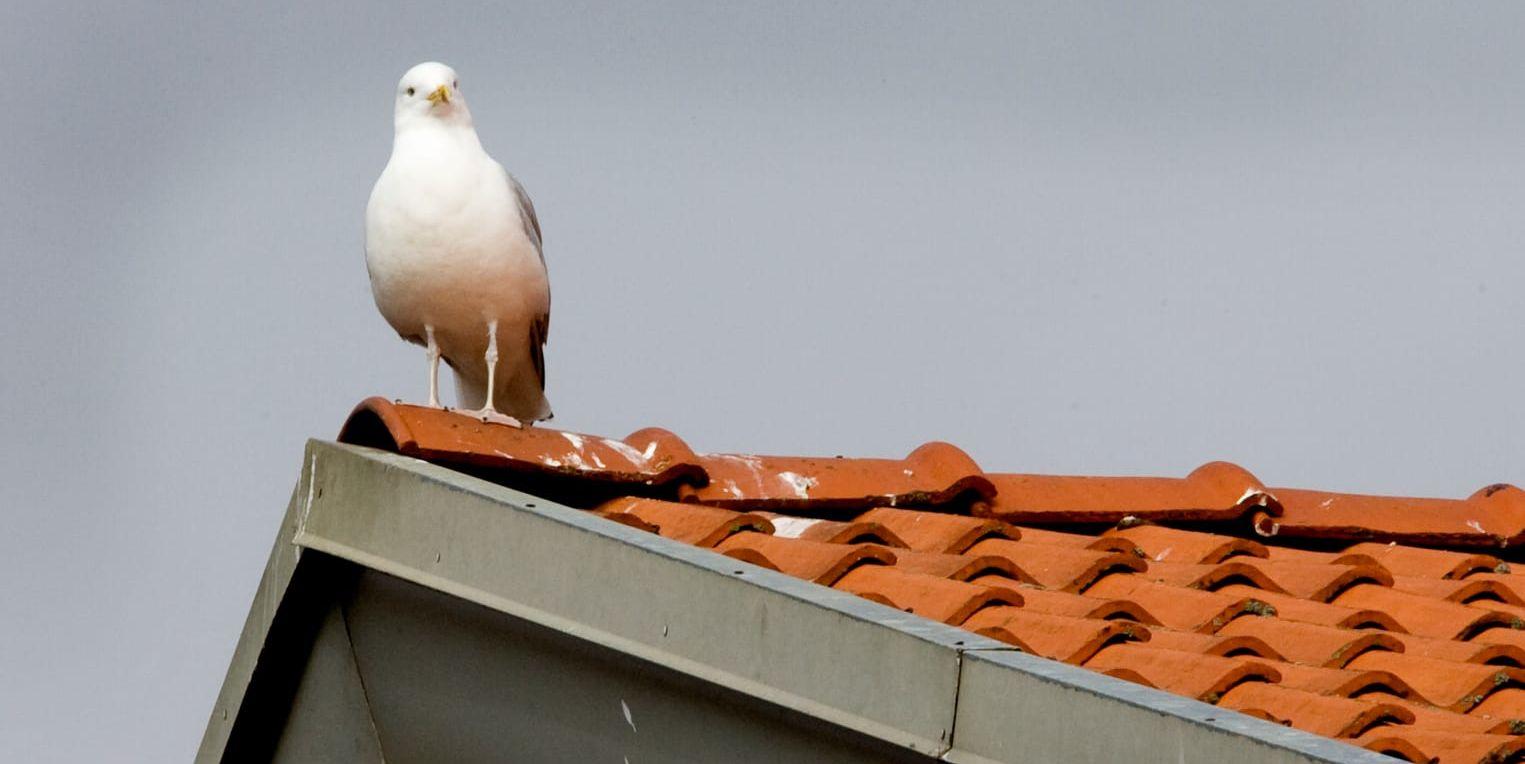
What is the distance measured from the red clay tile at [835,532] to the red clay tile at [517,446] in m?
0.17

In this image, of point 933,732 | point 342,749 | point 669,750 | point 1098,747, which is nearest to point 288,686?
point 342,749

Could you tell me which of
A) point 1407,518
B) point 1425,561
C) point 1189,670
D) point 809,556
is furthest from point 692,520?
point 1407,518

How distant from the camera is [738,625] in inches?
129

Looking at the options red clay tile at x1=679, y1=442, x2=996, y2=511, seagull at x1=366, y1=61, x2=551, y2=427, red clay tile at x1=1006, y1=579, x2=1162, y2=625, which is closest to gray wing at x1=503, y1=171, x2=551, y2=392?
seagull at x1=366, y1=61, x2=551, y2=427

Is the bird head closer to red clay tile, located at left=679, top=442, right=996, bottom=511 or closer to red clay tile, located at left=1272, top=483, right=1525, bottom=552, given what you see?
red clay tile, located at left=679, top=442, right=996, bottom=511

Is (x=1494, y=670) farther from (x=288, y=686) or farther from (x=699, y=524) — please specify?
(x=288, y=686)

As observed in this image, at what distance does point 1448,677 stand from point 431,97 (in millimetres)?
3752

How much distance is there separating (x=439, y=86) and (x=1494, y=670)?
384cm

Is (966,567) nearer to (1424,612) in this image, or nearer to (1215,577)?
(1215,577)

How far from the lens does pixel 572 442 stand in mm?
4594

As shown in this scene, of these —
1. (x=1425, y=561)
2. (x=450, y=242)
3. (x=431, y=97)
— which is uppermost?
(x=431, y=97)

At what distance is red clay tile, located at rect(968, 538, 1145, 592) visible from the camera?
13.6ft

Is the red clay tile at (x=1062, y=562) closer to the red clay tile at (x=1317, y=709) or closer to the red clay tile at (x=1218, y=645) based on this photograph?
the red clay tile at (x=1218, y=645)

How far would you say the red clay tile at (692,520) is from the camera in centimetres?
421
